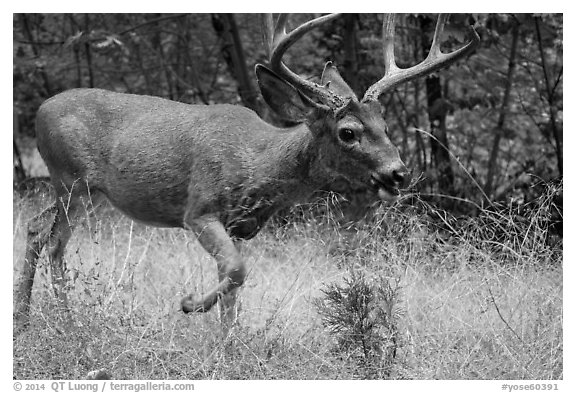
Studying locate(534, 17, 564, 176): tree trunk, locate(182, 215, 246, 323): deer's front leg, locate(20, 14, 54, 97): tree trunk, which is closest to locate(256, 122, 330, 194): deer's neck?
locate(182, 215, 246, 323): deer's front leg

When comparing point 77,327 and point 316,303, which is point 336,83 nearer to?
point 316,303

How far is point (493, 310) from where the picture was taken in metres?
6.34

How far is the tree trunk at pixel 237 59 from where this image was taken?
9.96 m

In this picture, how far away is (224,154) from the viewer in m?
5.78

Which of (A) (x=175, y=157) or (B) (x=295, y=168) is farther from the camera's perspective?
(A) (x=175, y=157)

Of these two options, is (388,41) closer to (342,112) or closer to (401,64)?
(342,112)

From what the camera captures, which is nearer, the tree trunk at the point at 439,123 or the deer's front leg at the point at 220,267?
the deer's front leg at the point at 220,267

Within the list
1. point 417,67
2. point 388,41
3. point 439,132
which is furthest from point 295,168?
Result: point 439,132

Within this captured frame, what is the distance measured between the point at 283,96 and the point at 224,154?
0.49 meters

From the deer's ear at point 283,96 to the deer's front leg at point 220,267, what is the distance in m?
0.77

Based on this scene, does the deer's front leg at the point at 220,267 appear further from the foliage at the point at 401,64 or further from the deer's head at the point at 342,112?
the foliage at the point at 401,64

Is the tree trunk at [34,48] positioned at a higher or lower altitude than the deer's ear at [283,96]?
lower

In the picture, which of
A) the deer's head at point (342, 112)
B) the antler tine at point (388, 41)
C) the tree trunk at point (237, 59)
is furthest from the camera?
the tree trunk at point (237, 59)

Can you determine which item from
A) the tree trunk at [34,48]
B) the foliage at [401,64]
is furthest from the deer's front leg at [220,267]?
the tree trunk at [34,48]
